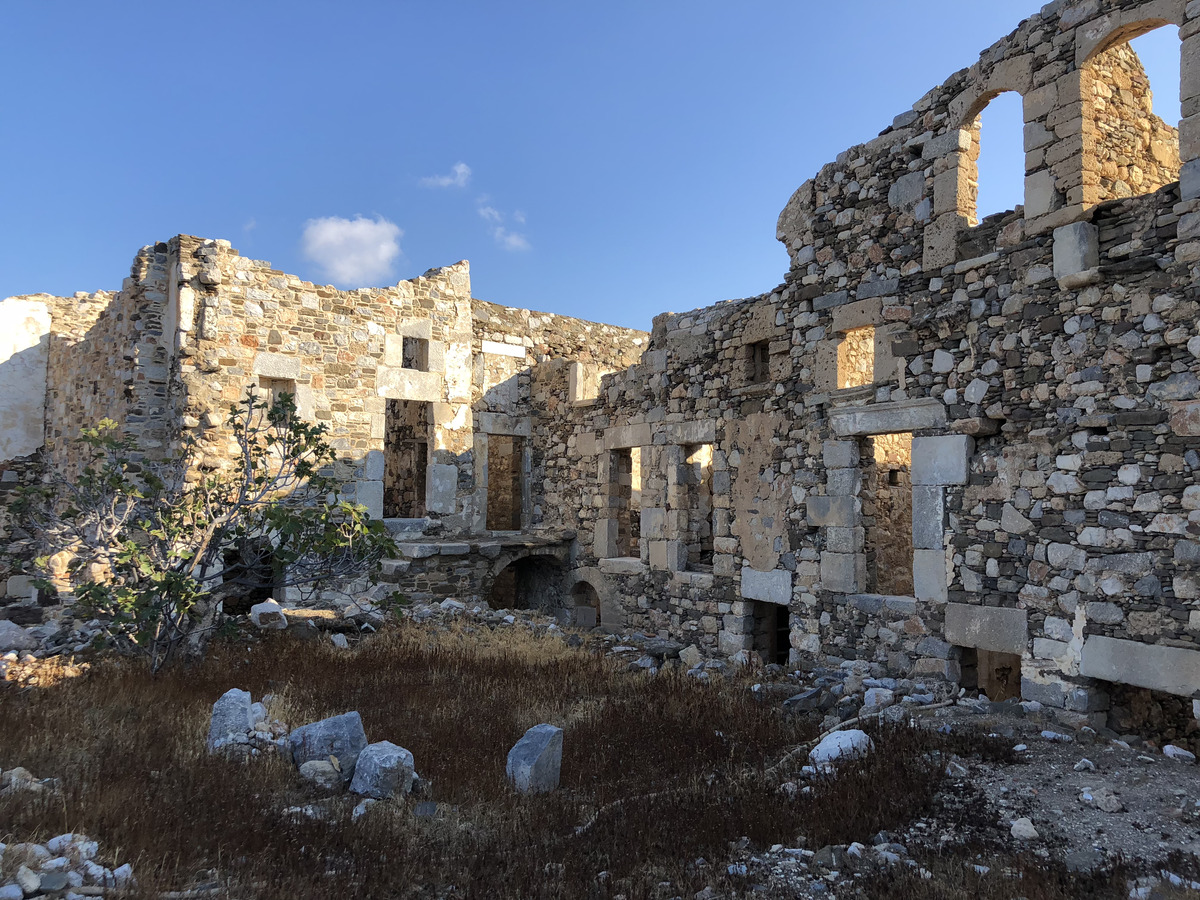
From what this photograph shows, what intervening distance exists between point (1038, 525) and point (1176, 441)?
1.23 metres

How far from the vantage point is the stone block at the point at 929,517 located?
7395mm

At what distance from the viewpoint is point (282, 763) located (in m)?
4.92

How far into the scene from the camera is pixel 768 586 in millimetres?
9312

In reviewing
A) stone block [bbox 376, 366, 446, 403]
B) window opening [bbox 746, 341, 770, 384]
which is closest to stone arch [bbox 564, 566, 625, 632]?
stone block [bbox 376, 366, 446, 403]

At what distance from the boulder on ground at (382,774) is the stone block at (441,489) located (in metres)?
8.11

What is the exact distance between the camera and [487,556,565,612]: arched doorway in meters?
13.2

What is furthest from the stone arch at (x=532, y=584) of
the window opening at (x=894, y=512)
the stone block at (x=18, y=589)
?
the stone block at (x=18, y=589)

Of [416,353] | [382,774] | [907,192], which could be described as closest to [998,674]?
[907,192]

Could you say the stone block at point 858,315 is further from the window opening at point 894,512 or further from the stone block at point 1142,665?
the stone block at point 1142,665

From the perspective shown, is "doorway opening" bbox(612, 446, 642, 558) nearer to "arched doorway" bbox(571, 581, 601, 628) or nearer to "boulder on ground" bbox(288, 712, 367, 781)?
"arched doorway" bbox(571, 581, 601, 628)

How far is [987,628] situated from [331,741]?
5.57 metres

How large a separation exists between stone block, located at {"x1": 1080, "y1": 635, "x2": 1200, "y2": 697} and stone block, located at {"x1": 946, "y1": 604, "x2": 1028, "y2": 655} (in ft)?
1.90

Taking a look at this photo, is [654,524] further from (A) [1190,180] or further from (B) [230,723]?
(A) [1190,180]

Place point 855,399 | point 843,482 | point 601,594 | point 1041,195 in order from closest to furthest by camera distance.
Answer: point 1041,195 → point 855,399 → point 843,482 → point 601,594
